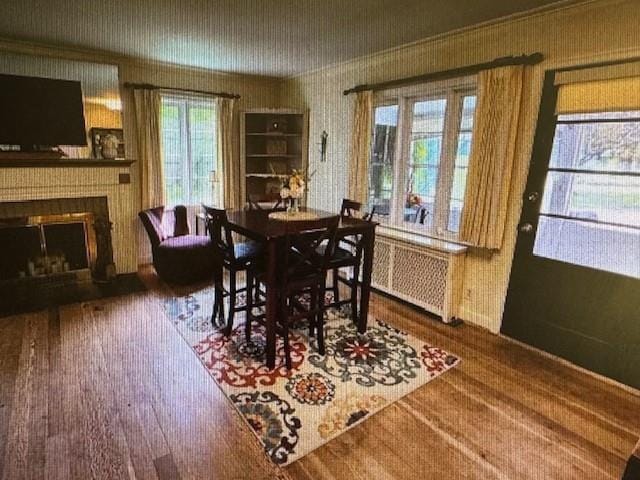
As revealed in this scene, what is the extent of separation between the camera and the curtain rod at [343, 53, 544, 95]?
8.65 ft

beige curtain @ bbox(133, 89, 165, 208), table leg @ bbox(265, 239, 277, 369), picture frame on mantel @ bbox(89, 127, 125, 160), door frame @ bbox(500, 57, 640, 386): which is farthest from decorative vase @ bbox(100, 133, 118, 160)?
door frame @ bbox(500, 57, 640, 386)

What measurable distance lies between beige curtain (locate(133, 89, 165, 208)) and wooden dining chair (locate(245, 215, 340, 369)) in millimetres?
2452

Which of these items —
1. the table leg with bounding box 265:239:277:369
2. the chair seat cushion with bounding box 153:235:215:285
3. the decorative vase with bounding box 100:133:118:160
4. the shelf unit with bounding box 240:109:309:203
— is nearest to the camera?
the table leg with bounding box 265:239:277:369

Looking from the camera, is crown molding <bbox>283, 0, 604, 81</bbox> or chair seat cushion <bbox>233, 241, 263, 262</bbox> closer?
crown molding <bbox>283, 0, 604, 81</bbox>

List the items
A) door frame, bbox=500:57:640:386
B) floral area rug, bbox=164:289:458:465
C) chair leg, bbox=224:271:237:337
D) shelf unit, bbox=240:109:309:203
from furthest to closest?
shelf unit, bbox=240:109:309:203
chair leg, bbox=224:271:237:337
door frame, bbox=500:57:640:386
floral area rug, bbox=164:289:458:465

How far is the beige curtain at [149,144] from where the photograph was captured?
4.24 m

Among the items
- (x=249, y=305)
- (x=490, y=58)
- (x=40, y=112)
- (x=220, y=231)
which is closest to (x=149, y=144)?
(x=40, y=112)

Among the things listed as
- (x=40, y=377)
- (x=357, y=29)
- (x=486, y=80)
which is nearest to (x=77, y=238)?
(x=40, y=377)

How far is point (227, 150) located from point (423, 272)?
9.97ft

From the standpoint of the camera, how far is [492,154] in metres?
2.87

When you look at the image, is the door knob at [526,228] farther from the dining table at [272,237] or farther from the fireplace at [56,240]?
the fireplace at [56,240]

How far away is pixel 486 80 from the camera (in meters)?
2.85

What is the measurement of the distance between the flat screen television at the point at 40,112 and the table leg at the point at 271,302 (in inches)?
113

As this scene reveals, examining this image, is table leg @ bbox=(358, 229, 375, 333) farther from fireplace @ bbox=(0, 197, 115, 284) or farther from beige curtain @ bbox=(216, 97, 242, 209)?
fireplace @ bbox=(0, 197, 115, 284)
